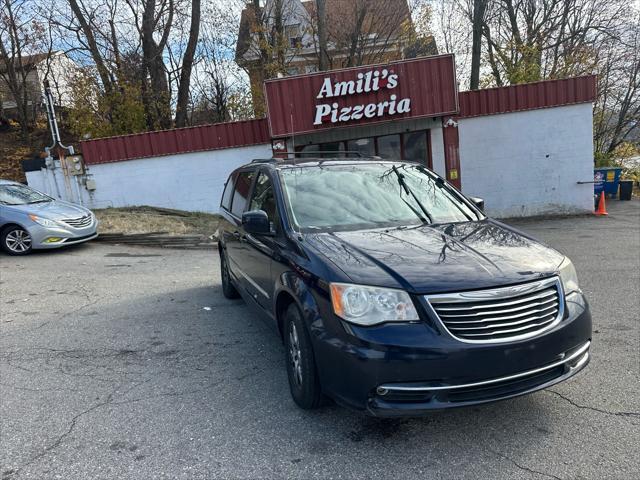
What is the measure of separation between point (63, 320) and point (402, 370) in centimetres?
462

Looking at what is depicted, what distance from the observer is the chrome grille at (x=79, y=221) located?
9914mm

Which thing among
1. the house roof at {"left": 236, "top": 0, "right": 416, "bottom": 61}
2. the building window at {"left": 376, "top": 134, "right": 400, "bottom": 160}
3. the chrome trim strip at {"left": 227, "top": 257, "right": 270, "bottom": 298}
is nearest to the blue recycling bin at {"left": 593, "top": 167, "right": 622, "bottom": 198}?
the building window at {"left": 376, "top": 134, "right": 400, "bottom": 160}

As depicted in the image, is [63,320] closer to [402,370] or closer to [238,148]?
[402,370]

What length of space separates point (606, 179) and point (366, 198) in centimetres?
1740

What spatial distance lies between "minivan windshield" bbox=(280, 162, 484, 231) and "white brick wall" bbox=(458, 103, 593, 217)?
10.7m

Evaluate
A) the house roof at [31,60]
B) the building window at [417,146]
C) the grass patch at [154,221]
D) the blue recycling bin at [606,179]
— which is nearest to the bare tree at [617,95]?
the blue recycling bin at [606,179]

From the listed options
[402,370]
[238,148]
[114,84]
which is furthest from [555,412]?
[114,84]

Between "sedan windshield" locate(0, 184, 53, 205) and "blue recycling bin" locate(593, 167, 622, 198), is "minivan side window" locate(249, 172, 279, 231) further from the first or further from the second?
"blue recycling bin" locate(593, 167, 622, 198)

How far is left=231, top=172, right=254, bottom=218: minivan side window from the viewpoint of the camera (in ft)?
16.4

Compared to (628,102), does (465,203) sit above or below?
below

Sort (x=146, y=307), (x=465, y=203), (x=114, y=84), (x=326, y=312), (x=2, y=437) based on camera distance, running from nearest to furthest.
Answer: (x=326, y=312)
(x=2, y=437)
(x=465, y=203)
(x=146, y=307)
(x=114, y=84)

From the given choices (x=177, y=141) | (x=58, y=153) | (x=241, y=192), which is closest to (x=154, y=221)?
(x=177, y=141)

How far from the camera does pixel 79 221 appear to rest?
10.1 m

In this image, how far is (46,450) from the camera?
2926 mm
